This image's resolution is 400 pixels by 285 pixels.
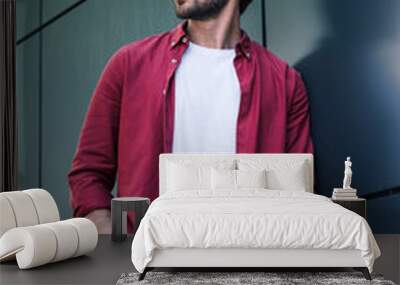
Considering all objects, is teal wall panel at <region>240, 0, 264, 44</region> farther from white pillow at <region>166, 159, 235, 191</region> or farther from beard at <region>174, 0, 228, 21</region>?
white pillow at <region>166, 159, 235, 191</region>

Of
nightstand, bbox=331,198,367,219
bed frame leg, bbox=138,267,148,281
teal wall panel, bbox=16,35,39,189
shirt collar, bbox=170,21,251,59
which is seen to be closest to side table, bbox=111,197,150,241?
teal wall panel, bbox=16,35,39,189

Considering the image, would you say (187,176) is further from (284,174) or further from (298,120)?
(298,120)

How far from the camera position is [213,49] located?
5.43 metres

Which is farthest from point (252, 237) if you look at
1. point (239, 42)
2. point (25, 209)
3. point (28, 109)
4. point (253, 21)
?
point (28, 109)

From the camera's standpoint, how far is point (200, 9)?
540cm

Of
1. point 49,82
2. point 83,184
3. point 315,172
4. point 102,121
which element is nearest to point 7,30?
point 49,82

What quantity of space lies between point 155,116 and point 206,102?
18.7 inches

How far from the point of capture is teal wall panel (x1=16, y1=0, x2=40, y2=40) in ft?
18.7

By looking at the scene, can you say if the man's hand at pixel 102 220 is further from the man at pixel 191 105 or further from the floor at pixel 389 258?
the floor at pixel 389 258

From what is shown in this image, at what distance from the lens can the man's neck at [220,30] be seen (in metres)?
5.42

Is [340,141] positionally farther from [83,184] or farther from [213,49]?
[83,184]

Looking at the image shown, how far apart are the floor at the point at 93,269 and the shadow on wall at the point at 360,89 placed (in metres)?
0.85

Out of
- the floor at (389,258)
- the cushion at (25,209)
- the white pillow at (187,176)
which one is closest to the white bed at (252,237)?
the floor at (389,258)

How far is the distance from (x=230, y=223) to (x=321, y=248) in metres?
0.58
